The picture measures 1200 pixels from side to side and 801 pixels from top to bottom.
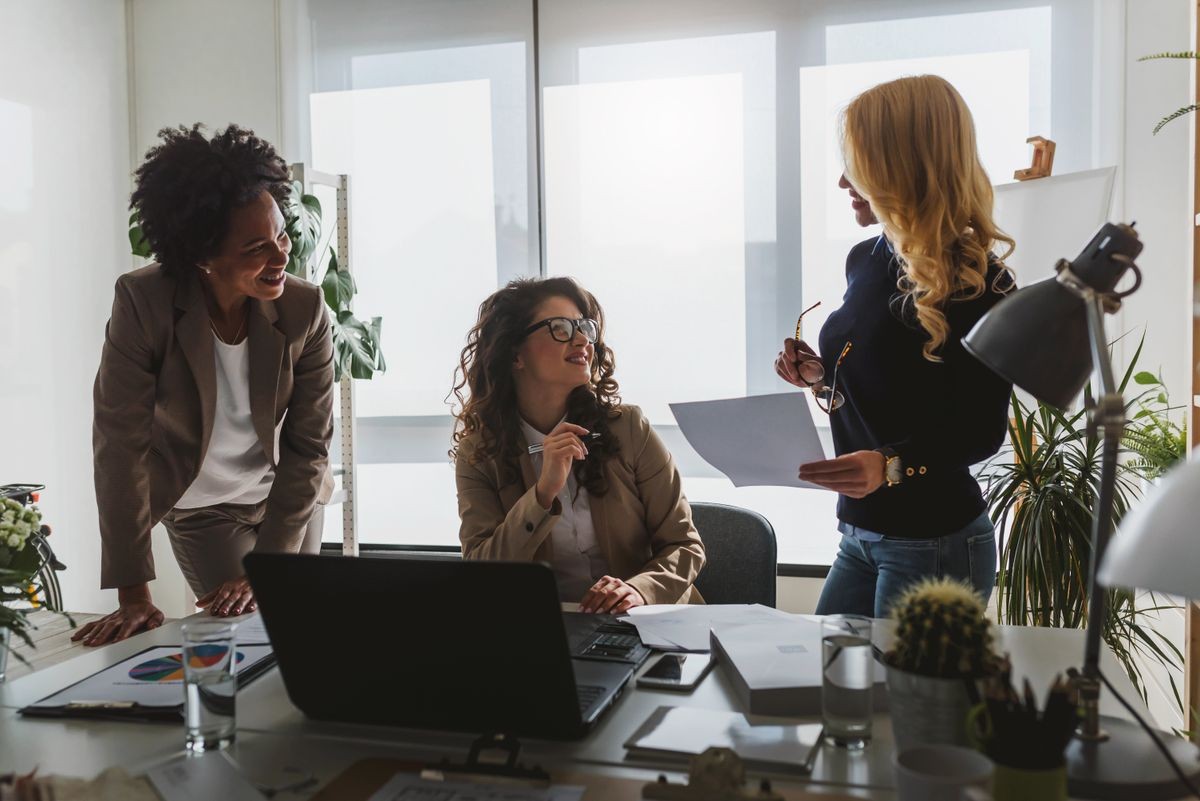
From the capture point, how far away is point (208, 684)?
1.11m

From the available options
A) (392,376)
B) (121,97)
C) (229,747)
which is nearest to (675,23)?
(392,376)

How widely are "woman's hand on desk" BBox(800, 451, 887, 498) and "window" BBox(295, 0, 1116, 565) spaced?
5.93ft

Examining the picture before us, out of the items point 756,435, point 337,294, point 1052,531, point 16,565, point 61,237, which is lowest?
point 1052,531

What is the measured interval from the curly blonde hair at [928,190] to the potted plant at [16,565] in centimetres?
144

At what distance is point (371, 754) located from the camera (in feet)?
3.57

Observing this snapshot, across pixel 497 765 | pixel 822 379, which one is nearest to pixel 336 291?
pixel 822 379

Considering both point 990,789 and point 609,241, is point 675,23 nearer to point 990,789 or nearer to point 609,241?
point 609,241

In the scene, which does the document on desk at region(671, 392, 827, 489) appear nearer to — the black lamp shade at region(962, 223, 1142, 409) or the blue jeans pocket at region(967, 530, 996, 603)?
the blue jeans pocket at region(967, 530, 996, 603)

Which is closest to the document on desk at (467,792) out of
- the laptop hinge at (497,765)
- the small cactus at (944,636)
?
the laptop hinge at (497,765)

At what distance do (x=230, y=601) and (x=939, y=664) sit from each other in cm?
125

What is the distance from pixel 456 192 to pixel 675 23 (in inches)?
41.4

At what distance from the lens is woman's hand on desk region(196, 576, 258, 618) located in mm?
1673

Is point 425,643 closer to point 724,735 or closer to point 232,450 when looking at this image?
point 724,735

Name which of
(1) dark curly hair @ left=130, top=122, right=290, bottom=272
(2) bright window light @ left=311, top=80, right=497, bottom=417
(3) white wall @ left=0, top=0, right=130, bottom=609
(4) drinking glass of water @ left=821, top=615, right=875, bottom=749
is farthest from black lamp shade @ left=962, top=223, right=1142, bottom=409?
(3) white wall @ left=0, top=0, right=130, bottom=609
